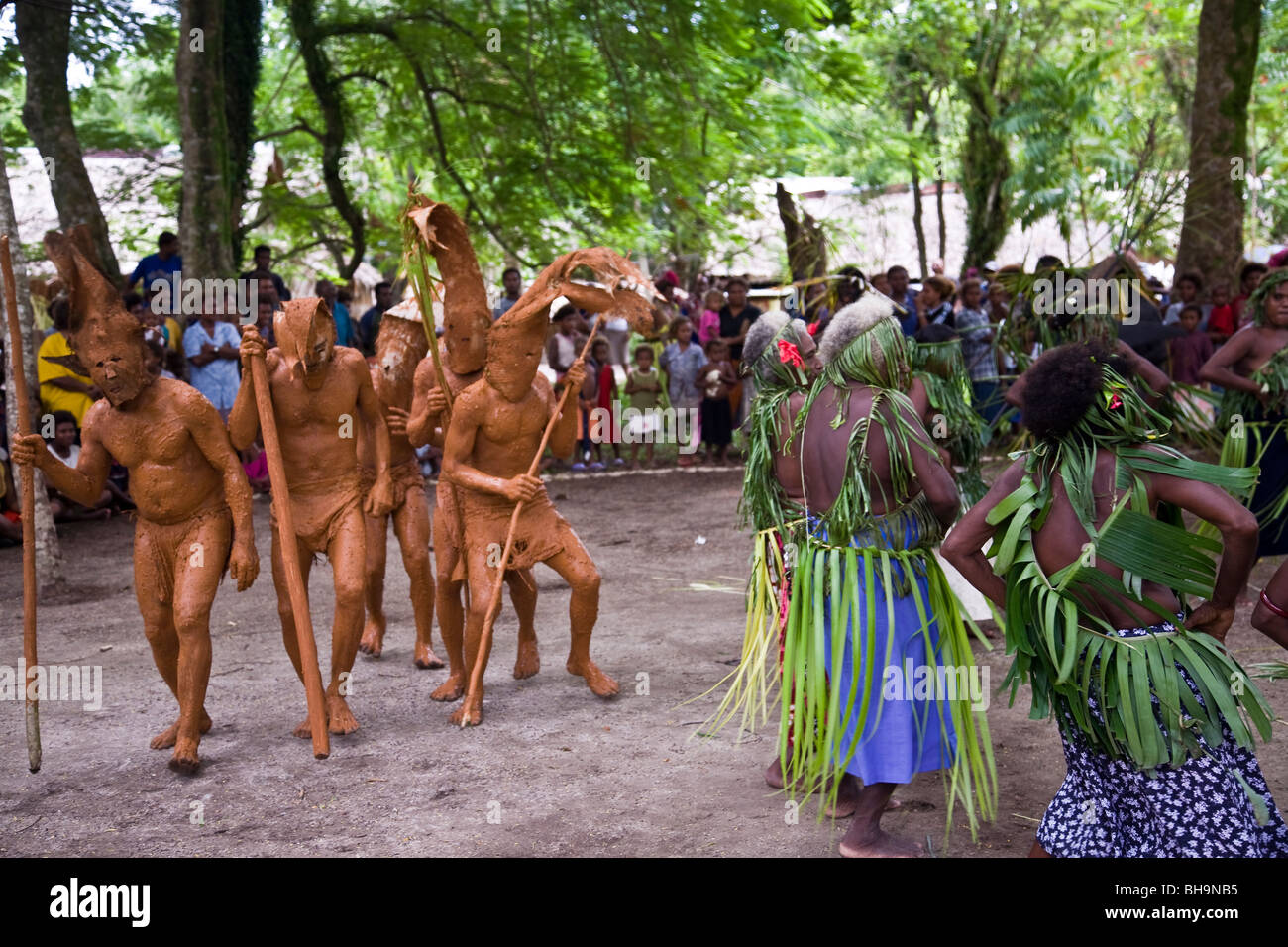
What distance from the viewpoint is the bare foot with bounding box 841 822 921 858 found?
378 centimetres

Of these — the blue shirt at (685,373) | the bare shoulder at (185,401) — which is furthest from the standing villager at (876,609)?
the blue shirt at (685,373)

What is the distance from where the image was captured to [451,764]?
4.85 meters

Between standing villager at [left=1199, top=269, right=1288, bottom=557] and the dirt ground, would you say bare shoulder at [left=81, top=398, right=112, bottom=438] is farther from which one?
standing villager at [left=1199, top=269, right=1288, bottom=557]

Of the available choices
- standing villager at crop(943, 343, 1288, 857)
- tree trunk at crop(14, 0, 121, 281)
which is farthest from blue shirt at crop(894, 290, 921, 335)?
standing villager at crop(943, 343, 1288, 857)

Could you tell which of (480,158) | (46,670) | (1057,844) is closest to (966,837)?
(1057,844)

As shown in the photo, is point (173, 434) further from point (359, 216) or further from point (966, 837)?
point (359, 216)

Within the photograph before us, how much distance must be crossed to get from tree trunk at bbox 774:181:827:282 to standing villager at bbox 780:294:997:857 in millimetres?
4358

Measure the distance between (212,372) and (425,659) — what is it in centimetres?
587

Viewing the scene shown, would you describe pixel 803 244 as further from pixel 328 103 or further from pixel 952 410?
pixel 328 103

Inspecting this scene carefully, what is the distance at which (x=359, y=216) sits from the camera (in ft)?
46.5

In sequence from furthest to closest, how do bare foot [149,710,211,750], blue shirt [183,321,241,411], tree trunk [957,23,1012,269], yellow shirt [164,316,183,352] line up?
tree trunk [957,23,1012,269], yellow shirt [164,316,183,352], blue shirt [183,321,241,411], bare foot [149,710,211,750]

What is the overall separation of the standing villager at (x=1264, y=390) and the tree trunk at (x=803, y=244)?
276 cm

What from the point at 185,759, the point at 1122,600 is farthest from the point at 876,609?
the point at 185,759

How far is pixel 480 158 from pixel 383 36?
1.72m
